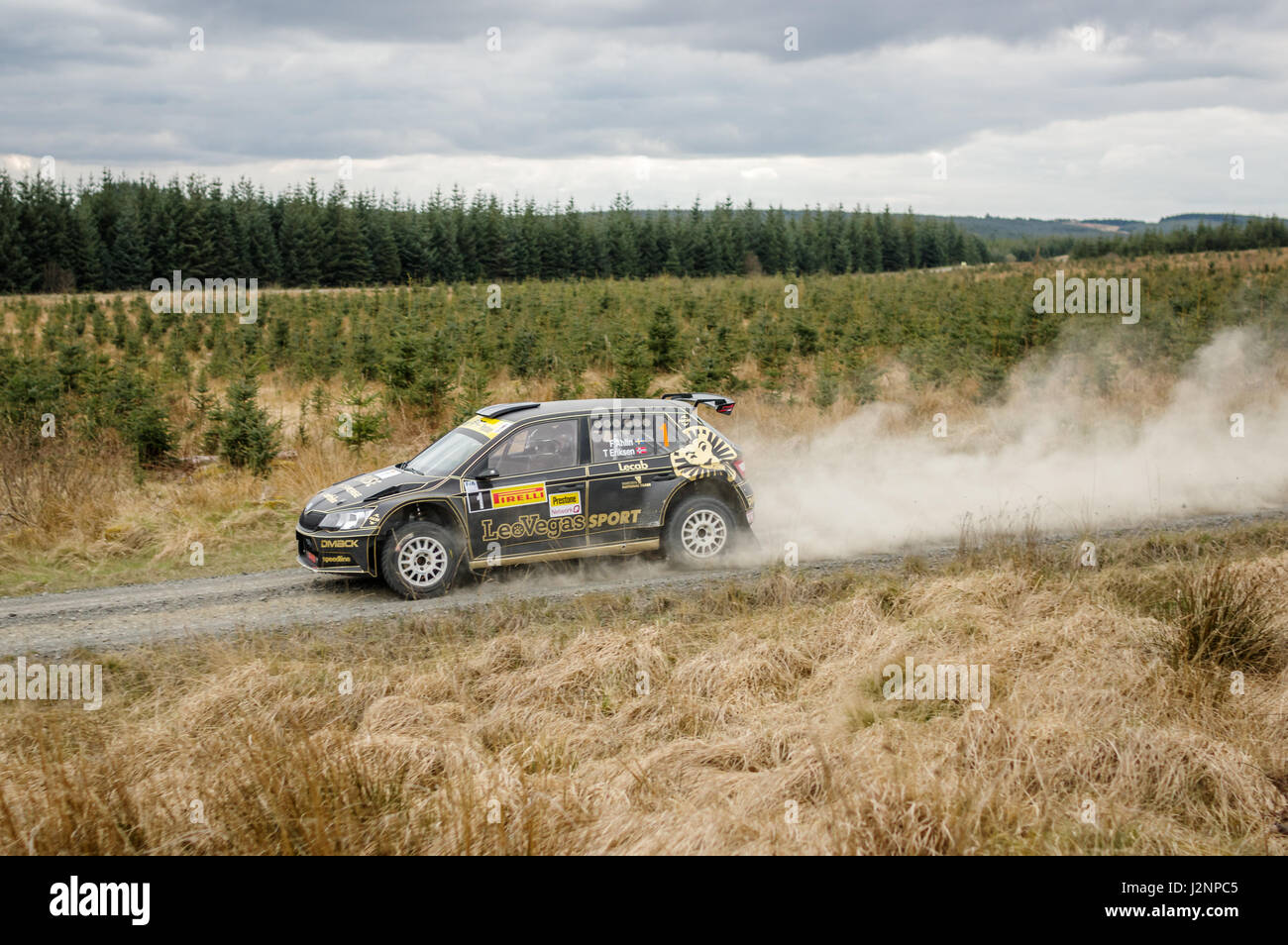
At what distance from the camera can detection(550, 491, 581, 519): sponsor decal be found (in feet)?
30.8

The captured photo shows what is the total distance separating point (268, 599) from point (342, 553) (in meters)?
1.11

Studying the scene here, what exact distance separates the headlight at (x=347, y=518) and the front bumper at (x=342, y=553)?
0.33 feet

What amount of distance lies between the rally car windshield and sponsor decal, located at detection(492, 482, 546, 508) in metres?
0.54

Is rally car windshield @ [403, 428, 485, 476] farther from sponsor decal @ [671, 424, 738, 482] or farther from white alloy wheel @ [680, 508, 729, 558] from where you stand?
white alloy wheel @ [680, 508, 729, 558]

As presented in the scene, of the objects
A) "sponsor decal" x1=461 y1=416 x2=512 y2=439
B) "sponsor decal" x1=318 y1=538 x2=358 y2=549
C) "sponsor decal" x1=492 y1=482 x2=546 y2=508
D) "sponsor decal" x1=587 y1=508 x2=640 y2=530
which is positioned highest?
"sponsor decal" x1=461 y1=416 x2=512 y2=439

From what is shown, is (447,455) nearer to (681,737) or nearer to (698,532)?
(698,532)

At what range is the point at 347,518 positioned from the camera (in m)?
9.02

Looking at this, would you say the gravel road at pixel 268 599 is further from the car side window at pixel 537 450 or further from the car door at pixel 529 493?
the car side window at pixel 537 450

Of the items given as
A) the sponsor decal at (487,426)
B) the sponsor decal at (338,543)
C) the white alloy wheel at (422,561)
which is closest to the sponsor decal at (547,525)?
the white alloy wheel at (422,561)

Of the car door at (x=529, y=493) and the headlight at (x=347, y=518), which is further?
the car door at (x=529, y=493)

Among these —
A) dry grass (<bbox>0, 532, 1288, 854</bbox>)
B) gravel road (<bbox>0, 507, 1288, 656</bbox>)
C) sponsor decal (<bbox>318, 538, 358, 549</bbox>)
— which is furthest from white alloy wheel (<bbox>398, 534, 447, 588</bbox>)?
dry grass (<bbox>0, 532, 1288, 854</bbox>)

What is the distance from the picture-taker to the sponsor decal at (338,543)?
29.3ft

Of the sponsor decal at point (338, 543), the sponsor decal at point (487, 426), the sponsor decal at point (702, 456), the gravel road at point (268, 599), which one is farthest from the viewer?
the sponsor decal at point (702, 456)
